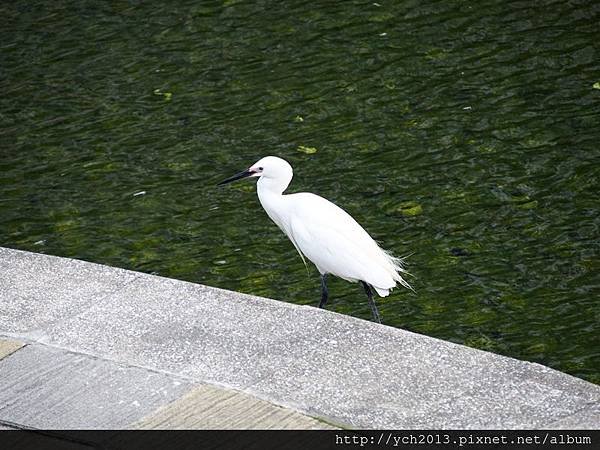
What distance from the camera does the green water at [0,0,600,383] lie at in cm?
686

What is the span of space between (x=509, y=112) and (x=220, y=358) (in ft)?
15.7

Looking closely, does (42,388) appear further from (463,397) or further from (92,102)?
(92,102)

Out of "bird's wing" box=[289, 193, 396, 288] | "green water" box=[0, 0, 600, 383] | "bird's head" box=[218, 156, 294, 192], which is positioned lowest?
"green water" box=[0, 0, 600, 383]

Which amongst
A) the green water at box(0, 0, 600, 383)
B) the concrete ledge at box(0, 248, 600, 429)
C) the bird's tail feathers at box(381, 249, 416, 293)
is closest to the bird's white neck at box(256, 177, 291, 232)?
the bird's tail feathers at box(381, 249, 416, 293)

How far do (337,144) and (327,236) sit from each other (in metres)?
2.93

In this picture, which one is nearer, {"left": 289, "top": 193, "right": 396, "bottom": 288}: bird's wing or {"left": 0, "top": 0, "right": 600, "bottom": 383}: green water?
{"left": 289, "top": 193, "right": 396, "bottom": 288}: bird's wing

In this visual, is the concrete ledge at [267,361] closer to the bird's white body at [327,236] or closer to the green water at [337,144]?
the bird's white body at [327,236]

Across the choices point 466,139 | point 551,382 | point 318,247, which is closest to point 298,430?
point 551,382

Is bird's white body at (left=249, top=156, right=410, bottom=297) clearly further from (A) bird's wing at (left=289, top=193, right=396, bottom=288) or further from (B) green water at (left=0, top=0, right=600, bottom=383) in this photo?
(B) green water at (left=0, top=0, right=600, bottom=383)

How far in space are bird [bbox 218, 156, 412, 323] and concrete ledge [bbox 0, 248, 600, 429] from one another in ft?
2.39

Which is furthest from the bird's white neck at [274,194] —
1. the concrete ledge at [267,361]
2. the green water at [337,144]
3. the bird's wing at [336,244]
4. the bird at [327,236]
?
the concrete ledge at [267,361]

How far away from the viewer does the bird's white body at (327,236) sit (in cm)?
571

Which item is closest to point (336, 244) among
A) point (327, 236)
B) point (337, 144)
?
point (327, 236)

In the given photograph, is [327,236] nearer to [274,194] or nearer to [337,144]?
[274,194]
